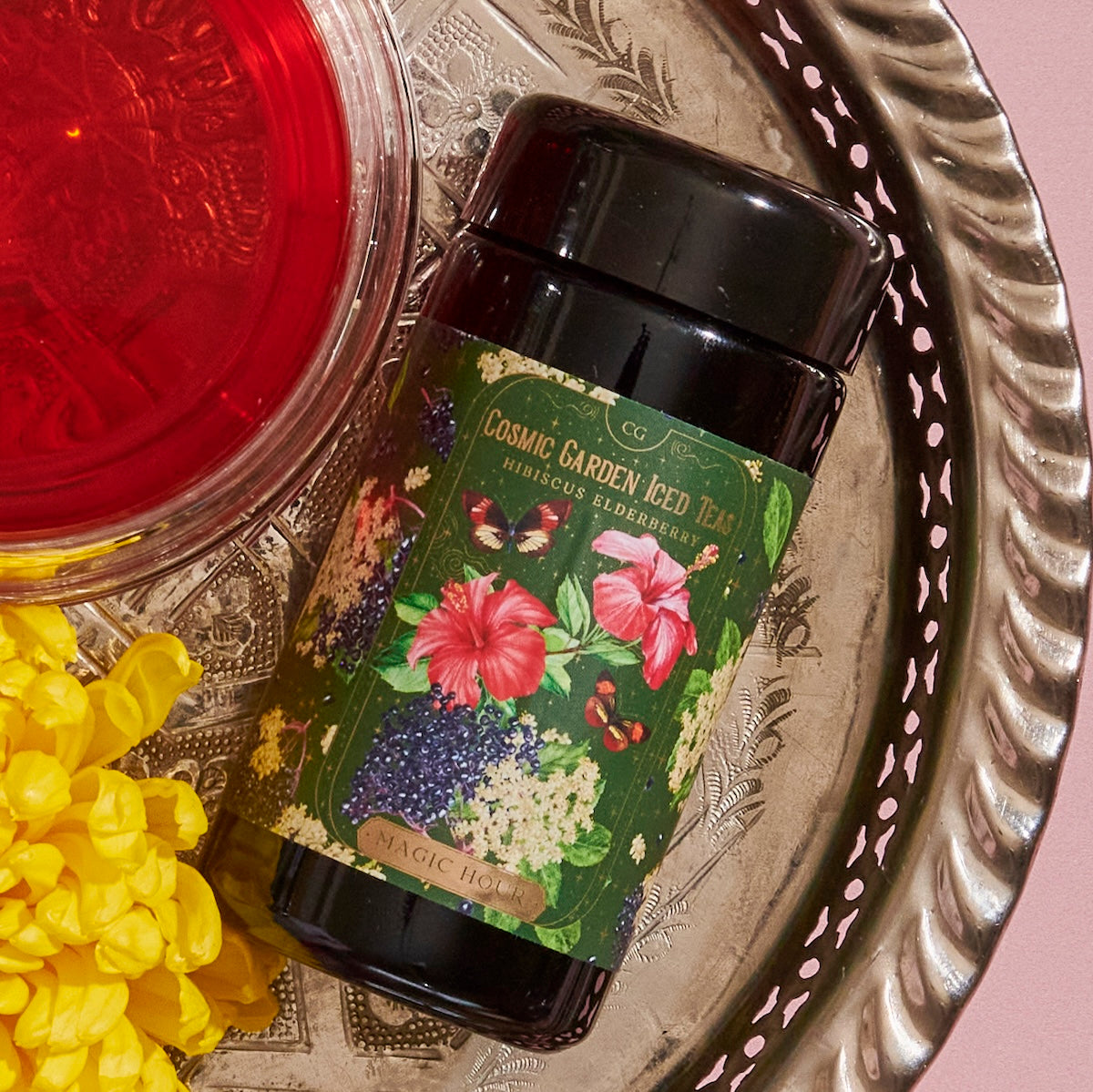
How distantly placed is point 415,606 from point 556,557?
2.6 inches

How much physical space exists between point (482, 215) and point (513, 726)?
22 cm

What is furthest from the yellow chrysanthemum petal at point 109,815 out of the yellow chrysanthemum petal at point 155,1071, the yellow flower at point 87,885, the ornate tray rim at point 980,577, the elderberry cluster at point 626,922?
the ornate tray rim at point 980,577

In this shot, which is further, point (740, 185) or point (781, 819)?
point (781, 819)

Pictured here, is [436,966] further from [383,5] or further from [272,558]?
[383,5]

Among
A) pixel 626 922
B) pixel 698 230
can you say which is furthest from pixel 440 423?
pixel 626 922

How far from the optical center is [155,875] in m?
0.48

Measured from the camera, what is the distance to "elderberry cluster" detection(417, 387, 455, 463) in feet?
1.68

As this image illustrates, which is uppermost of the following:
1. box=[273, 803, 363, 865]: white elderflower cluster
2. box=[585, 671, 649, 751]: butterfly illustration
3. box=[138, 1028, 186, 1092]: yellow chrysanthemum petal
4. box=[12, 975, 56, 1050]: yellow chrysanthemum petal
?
box=[585, 671, 649, 751]: butterfly illustration

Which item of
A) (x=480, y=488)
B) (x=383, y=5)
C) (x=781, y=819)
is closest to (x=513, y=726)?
(x=480, y=488)

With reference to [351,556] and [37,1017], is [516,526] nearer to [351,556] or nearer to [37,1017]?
[351,556]

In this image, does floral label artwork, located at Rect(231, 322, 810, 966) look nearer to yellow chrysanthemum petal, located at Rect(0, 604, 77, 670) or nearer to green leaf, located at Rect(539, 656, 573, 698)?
green leaf, located at Rect(539, 656, 573, 698)

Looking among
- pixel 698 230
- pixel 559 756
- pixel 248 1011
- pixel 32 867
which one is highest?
pixel 698 230

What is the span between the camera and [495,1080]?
2.12 ft

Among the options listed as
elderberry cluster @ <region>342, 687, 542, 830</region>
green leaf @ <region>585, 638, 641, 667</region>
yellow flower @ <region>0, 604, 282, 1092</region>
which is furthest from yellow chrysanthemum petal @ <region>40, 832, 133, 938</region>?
green leaf @ <region>585, 638, 641, 667</region>
